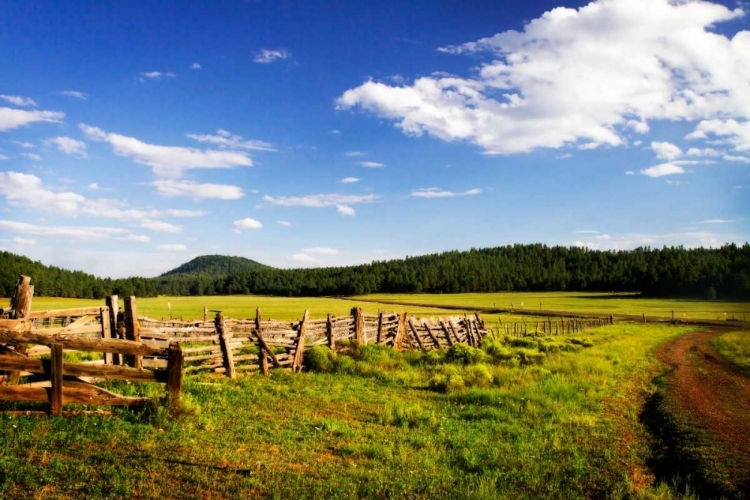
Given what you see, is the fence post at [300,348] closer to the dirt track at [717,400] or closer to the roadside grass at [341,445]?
the roadside grass at [341,445]

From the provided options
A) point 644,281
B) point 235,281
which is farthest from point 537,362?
point 235,281

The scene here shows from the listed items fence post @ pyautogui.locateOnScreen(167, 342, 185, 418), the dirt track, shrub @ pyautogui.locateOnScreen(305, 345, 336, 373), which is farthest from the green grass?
fence post @ pyautogui.locateOnScreen(167, 342, 185, 418)

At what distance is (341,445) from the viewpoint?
811cm

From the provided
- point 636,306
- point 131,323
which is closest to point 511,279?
point 636,306

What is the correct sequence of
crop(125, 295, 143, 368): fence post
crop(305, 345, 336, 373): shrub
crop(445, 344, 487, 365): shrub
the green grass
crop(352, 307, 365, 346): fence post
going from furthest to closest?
the green grass → crop(352, 307, 365, 346): fence post → crop(445, 344, 487, 365): shrub → crop(305, 345, 336, 373): shrub → crop(125, 295, 143, 368): fence post

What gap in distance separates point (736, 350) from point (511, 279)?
140 meters

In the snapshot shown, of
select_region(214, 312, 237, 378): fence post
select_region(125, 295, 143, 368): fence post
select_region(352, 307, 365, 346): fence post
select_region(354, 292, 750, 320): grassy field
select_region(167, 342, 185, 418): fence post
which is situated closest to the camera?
select_region(167, 342, 185, 418): fence post

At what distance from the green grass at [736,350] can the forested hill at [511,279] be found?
89.9 m

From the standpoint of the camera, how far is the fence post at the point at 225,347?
14.7m

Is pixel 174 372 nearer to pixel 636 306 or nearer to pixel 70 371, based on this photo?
pixel 70 371

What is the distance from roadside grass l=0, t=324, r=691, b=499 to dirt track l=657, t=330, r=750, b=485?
1.35 metres

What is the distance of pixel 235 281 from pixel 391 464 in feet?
642

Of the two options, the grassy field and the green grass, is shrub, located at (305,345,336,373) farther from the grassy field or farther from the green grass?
the grassy field

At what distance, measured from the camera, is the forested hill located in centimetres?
11975
